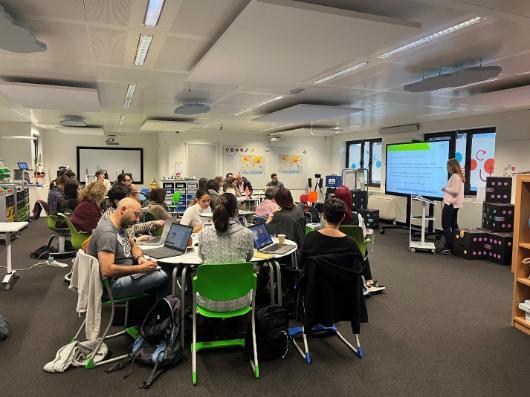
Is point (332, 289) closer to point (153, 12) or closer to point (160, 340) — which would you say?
point (160, 340)

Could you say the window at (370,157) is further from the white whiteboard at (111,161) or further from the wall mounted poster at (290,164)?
the white whiteboard at (111,161)

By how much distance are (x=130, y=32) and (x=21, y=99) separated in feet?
11.2

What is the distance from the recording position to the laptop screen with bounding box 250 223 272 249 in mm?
3681

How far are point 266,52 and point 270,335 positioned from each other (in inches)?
94.2

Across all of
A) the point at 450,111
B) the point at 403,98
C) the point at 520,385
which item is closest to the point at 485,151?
the point at 450,111

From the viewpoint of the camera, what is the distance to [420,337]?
3486mm

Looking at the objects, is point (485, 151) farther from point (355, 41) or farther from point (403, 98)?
point (355, 41)

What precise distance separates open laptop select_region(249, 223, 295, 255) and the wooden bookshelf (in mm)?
2113

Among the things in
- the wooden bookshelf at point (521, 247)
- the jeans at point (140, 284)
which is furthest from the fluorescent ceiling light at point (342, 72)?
the jeans at point (140, 284)

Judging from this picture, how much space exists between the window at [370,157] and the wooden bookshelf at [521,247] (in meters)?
7.15

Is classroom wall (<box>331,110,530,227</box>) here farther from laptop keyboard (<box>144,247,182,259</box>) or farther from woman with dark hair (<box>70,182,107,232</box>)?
woman with dark hair (<box>70,182,107,232</box>)

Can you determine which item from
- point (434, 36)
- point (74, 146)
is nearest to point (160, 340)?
point (434, 36)

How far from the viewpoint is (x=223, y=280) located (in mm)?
2734

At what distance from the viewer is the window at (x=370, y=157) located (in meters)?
11.0
